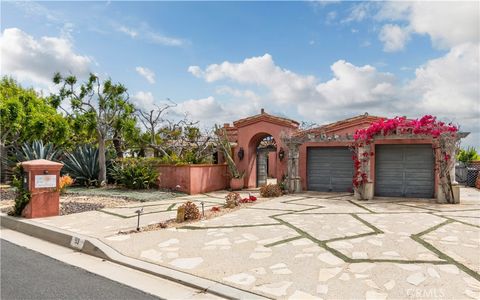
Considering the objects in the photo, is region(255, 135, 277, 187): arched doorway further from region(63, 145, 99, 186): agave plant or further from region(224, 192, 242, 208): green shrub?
region(63, 145, 99, 186): agave plant

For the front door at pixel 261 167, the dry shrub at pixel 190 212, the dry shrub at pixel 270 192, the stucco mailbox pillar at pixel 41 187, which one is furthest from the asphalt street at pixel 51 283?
the front door at pixel 261 167

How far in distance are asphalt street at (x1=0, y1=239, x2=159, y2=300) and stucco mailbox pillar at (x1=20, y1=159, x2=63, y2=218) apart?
10.7 feet

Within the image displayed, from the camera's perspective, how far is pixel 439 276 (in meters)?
4.49

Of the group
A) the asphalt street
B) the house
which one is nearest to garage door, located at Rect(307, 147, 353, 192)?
the house

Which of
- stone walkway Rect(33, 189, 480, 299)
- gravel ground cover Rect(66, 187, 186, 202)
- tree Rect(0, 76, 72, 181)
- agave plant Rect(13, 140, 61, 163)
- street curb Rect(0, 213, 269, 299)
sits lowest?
street curb Rect(0, 213, 269, 299)

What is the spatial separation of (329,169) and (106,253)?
10951 mm

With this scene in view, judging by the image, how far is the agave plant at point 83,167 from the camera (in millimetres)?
16125

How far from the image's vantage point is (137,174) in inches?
583

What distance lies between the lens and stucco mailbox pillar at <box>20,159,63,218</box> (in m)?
8.68

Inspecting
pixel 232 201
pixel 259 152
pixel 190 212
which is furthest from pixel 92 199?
pixel 259 152

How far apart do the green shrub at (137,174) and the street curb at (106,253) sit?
6.01 meters

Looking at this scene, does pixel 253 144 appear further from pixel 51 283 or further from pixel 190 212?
pixel 51 283

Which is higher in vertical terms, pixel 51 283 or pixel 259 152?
pixel 259 152

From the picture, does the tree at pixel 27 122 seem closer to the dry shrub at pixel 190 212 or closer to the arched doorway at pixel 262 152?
the arched doorway at pixel 262 152
